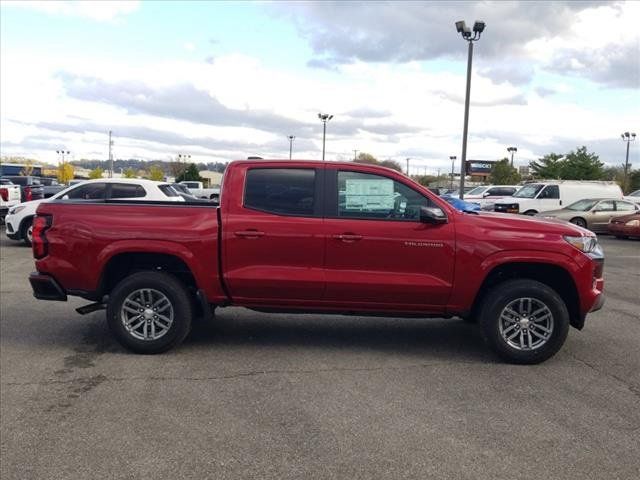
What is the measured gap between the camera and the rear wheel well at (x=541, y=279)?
6129 mm

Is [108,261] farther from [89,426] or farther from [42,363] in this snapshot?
[89,426]

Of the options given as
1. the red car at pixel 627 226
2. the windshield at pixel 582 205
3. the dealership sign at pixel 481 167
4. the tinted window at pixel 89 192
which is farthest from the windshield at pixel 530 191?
the dealership sign at pixel 481 167

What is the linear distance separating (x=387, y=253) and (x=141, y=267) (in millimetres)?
2507

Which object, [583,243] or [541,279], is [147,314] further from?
[583,243]

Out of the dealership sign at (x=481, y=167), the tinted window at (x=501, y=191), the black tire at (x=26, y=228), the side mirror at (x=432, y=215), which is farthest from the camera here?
the dealership sign at (x=481, y=167)

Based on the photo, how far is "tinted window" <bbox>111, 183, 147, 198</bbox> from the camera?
14.4 metres

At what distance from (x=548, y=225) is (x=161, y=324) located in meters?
3.83

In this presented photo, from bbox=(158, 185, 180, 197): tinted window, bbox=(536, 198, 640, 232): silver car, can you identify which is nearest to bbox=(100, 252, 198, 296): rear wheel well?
bbox=(158, 185, 180, 197): tinted window

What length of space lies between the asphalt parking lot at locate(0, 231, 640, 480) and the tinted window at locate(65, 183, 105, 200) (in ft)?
24.4

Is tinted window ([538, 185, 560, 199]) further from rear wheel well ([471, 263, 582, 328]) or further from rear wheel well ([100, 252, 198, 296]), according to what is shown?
rear wheel well ([100, 252, 198, 296])

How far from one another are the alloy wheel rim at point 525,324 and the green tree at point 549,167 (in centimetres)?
5795

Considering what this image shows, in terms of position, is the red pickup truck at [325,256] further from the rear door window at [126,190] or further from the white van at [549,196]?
the white van at [549,196]

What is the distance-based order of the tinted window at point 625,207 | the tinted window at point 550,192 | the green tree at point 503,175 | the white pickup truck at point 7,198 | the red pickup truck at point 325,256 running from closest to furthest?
the red pickup truck at point 325,256 < the white pickup truck at point 7,198 < the tinted window at point 625,207 < the tinted window at point 550,192 < the green tree at point 503,175

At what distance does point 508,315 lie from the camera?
238 inches
